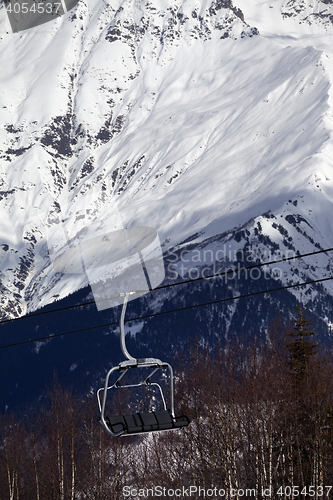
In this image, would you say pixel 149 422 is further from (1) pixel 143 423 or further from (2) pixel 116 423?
(2) pixel 116 423

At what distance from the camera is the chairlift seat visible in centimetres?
1355

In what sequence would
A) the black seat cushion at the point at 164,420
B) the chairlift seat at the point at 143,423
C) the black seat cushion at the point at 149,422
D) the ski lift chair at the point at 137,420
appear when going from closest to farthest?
the ski lift chair at the point at 137,420
the chairlift seat at the point at 143,423
the black seat cushion at the point at 149,422
the black seat cushion at the point at 164,420

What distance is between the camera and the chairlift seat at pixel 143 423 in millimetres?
13547

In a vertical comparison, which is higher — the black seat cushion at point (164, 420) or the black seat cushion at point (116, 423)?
the black seat cushion at point (116, 423)

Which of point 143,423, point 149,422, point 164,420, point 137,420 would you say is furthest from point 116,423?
point 164,420

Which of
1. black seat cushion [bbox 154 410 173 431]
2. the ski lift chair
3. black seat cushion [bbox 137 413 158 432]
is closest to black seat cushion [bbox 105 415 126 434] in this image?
the ski lift chair

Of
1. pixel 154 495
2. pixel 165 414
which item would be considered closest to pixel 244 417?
pixel 154 495

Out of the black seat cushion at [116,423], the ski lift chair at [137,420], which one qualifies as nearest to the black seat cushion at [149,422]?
the ski lift chair at [137,420]

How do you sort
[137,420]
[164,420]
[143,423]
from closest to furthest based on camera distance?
1. [143,423]
2. [137,420]
3. [164,420]

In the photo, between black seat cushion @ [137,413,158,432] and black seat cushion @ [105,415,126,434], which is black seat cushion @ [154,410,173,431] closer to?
black seat cushion @ [137,413,158,432]

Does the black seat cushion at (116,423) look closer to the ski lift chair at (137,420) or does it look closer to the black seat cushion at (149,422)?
the ski lift chair at (137,420)

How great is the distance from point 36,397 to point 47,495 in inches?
4749

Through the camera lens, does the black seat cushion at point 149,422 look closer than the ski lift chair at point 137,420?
No

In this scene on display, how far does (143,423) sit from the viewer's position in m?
13.8
